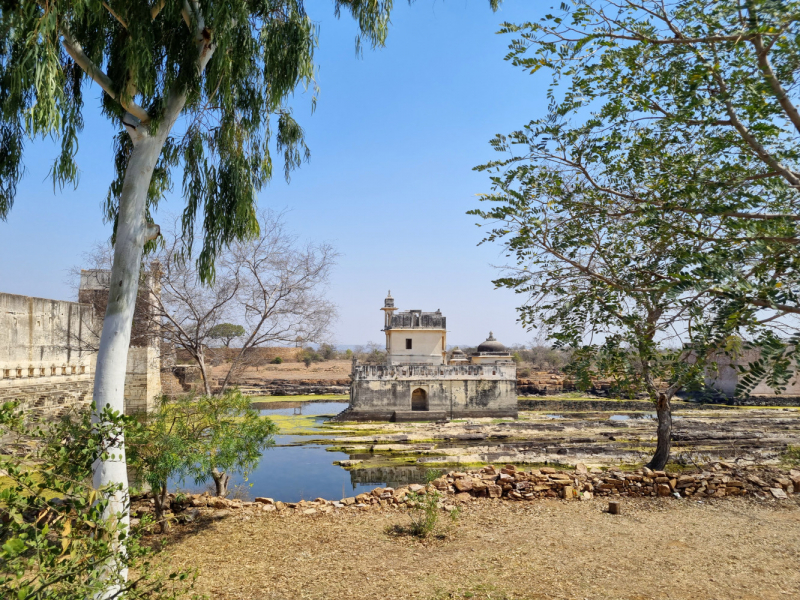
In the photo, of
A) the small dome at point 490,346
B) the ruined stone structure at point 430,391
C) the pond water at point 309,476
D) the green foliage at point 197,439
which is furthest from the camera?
the small dome at point 490,346

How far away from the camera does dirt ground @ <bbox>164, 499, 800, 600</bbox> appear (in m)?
4.68

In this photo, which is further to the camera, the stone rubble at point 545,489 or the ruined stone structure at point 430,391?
the ruined stone structure at point 430,391

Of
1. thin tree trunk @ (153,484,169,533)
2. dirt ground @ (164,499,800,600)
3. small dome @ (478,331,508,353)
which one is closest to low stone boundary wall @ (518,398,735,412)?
small dome @ (478,331,508,353)

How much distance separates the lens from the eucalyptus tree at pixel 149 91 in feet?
13.1

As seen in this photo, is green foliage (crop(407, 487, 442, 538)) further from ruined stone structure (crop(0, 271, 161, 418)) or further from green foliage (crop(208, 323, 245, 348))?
green foliage (crop(208, 323, 245, 348))

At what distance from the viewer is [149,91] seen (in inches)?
192

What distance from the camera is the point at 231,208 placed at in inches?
220

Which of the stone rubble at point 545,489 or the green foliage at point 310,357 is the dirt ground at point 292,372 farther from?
the stone rubble at point 545,489

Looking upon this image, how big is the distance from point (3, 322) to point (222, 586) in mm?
8297

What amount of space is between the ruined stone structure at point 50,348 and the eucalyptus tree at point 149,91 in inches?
207

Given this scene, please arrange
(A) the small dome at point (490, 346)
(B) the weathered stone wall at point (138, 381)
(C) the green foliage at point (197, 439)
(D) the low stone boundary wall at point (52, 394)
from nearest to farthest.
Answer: (C) the green foliage at point (197, 439) → (D) the low stone boundary wall at point (52, 394) → (B) the weathered stone wall at point (138, 381) → (A) the small dome at point (490, 346)

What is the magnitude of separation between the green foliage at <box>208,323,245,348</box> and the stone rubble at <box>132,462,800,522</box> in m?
4.09

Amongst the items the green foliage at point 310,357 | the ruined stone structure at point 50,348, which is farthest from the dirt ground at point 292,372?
the ruined stone structure at point 50,348

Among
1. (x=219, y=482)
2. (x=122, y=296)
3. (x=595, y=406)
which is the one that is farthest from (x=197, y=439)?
(x=595, y=406)
